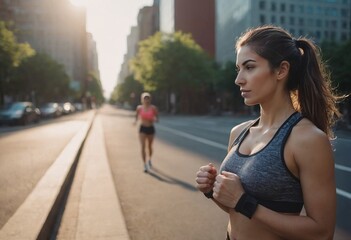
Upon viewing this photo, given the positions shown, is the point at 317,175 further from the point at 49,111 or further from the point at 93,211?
the point at 49,111

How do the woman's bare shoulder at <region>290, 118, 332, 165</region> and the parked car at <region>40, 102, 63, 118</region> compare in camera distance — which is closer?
the woman's bare shoulder at <region>290, 118, 332, 165</region>

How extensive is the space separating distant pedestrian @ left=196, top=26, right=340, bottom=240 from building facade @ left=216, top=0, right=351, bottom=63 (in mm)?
79408

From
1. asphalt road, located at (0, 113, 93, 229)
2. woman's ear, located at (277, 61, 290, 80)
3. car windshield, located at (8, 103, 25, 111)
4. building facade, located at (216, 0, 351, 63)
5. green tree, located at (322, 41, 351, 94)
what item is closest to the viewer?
woman's ear, located at (277, 61, 290, 80)

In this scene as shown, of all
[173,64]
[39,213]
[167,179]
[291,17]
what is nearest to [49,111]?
[173,64]

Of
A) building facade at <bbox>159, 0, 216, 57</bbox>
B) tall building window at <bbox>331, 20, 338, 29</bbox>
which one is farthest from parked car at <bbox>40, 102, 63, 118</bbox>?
tall building window at <bbox>331, 20, 338, 29</bbox>

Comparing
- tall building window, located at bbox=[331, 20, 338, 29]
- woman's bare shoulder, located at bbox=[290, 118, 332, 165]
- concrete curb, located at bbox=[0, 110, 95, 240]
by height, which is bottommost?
concrete curb, located at bbox=[0, 110, 95, 240]

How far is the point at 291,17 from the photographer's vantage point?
277 ft

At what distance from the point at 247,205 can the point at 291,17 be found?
8842cm

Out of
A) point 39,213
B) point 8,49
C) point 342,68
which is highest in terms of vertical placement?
point 8,49

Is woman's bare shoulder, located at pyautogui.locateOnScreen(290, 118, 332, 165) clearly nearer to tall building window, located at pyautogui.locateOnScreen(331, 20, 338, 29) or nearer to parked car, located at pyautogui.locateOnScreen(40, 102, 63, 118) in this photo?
parked car, located at pyautogui.locateOnScreen(40, 102, 63, 118)

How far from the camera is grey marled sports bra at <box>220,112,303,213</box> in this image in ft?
5.45

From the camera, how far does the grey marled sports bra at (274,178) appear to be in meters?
1.66

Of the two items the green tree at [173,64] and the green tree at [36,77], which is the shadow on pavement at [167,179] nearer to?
the green tree at [36,77]

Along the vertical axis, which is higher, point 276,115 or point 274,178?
point 276,115
